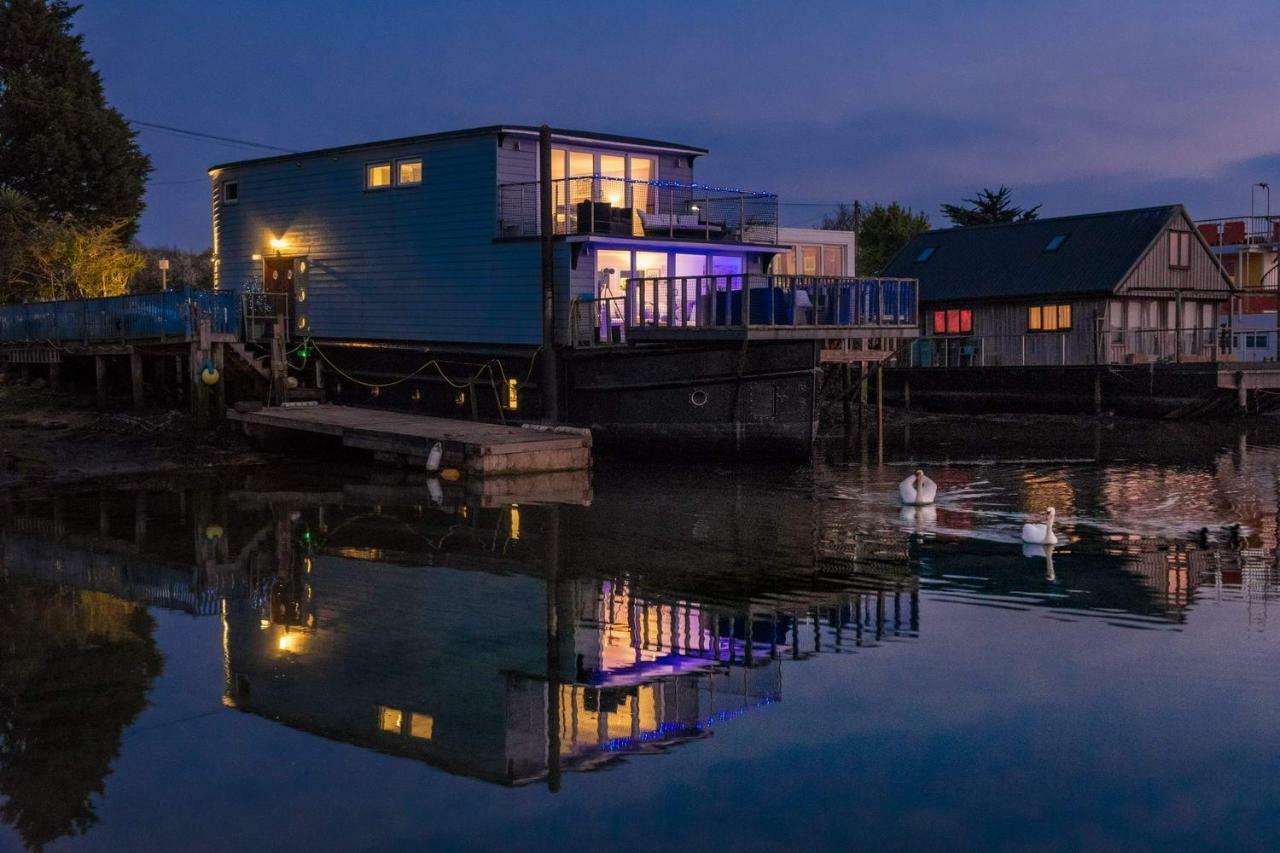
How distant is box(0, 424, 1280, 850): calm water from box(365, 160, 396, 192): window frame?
13.7 metres

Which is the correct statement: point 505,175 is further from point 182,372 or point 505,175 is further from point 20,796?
point 20,796

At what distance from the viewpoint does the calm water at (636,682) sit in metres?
8.01

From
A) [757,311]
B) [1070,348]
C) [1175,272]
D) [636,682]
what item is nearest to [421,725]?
[636,682]

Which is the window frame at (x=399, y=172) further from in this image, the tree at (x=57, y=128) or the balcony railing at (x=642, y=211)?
the tree at (x=57, y=128)

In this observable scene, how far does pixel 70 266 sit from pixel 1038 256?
3402 centimetres

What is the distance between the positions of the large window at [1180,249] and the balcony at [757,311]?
24.5m

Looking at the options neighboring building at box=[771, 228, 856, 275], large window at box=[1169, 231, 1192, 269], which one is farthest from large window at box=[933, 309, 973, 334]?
neighboring building at box=[771, 228, 856, 275]

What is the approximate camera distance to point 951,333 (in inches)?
2037

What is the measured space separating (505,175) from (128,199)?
28.7m

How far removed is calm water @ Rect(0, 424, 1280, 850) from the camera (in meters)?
8.01

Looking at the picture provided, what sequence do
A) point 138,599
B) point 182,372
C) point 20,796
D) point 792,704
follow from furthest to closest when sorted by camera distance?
point 182,372 < point 138,599 < point 792,704 < point 20,796

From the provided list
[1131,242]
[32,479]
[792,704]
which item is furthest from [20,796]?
[1131,242]

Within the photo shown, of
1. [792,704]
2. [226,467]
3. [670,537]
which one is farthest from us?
[226,467]

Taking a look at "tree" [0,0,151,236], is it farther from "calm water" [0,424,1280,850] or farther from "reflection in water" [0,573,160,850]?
"reflection in water" [0,573,160,850]
